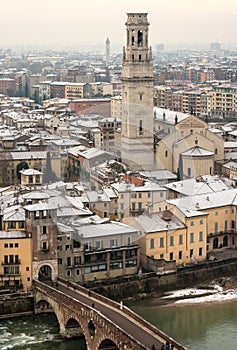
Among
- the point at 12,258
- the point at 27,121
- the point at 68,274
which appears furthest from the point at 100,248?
the point at 27,121

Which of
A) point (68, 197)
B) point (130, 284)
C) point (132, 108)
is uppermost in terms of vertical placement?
point (132, 108)

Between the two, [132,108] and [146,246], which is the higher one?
[132,108]

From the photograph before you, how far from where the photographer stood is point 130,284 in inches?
515

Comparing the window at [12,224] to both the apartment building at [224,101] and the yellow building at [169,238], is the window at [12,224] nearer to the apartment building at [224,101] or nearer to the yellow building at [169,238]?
the yellow building at [169,238]

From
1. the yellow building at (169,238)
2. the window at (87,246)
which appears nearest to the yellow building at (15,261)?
the window at (87,246)

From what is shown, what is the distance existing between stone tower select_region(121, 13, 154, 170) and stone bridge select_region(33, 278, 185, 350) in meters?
7.21

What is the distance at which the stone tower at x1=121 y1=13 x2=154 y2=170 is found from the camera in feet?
63.3

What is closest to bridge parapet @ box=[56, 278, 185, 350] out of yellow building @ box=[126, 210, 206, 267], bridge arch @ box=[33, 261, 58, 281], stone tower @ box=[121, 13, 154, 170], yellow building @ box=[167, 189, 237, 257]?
bridge arch @ box=[33, 261, 58, 281]

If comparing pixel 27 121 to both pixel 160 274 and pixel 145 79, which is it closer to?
pixel 145 79

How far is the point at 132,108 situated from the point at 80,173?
2.20 m

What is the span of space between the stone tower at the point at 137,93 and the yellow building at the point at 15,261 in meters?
6.80

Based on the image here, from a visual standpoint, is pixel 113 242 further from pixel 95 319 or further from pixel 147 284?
pixel 95 319

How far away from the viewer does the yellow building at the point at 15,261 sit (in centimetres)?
1238

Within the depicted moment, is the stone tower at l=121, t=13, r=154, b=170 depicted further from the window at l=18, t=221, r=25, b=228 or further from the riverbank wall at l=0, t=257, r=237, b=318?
the window at l=18, t=221, r=25, b=228
